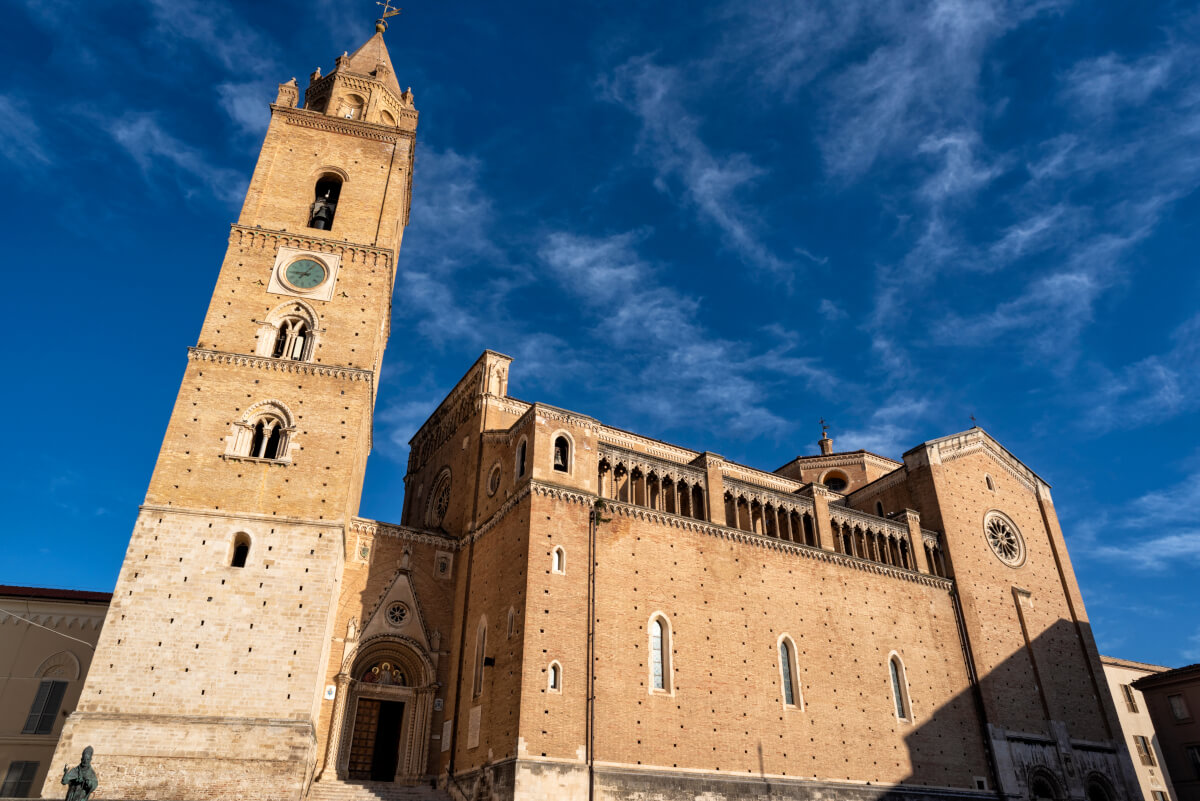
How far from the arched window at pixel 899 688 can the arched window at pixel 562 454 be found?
1308 centimetres

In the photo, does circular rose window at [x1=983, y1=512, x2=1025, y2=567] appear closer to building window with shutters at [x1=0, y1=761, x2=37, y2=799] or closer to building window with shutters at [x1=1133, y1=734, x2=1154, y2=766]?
building window with shutters at [x1=1133, y1=734, x2=1154, y2=766]

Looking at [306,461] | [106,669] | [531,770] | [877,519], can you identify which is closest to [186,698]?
[106,669]

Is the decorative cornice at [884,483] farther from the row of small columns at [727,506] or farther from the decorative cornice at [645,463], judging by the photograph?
the decorative cornice at [645,463]

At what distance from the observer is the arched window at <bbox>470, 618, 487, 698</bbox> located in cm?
2250

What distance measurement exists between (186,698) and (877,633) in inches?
818

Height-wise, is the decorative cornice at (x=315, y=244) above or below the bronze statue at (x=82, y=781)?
above

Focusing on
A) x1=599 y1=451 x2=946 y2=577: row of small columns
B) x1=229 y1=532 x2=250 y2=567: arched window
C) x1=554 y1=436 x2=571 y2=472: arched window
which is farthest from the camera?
x1=599 y1=451 x2=946 y2=577: row of small columns

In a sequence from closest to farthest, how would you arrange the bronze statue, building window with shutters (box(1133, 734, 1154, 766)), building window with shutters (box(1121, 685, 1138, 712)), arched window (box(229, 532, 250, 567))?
the bronze statue
arched window (box(229, 532, 250, 567))
building window with shutters (box(1133, 734, 1154, 766))
building window with shutters (box(1121, 685, 1138, 712))

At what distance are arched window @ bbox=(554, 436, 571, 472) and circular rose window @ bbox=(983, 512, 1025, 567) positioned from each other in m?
19.1

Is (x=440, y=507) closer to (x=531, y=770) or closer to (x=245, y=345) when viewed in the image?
(x=245, y=345)

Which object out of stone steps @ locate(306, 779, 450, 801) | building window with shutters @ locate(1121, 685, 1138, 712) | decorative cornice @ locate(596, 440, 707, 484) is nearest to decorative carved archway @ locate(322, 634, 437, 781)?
stone steps @ locate(306, 779, 450, 801)

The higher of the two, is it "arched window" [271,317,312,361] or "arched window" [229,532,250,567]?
"arched window" [271,317,312,361]

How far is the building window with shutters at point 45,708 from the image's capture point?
25.3m

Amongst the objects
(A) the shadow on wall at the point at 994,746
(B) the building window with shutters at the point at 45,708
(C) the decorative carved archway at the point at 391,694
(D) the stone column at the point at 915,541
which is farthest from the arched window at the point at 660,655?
(B) the building window with shutters at the point at 45,708
